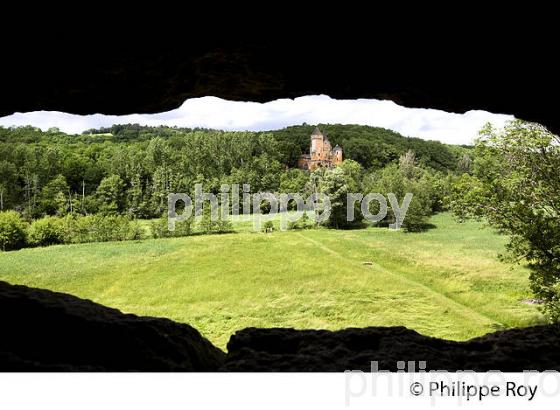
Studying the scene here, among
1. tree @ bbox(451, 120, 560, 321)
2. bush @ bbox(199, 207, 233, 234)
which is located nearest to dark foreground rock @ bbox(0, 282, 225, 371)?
tree @ bbox(451, 120, 560, 321)

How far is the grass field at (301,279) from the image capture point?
2402 cm

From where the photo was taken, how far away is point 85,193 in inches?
2798

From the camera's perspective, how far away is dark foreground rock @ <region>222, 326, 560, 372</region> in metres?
3.30

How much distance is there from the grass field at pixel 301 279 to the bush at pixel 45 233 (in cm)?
316

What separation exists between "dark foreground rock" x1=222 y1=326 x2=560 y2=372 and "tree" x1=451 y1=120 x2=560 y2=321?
9.21m

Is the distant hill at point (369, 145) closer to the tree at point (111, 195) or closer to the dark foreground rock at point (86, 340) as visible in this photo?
the tree at point (111, 195)

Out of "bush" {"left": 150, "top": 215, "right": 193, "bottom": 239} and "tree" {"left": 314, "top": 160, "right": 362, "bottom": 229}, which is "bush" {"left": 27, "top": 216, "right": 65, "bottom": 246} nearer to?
"bush" {"left": 150, "top": 215, "right": 193, "bottom": 239}

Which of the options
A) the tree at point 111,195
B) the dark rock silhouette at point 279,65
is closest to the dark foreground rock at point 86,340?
the dark rock silhouette at point 279,65

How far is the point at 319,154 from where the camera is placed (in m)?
94.1

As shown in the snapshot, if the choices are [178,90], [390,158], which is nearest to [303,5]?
[178,90]

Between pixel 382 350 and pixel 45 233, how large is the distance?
5201cm

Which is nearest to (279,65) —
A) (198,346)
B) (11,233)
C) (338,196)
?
(198,346)

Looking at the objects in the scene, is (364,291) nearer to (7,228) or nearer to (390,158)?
(7,228)

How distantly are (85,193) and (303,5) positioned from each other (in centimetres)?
7714
